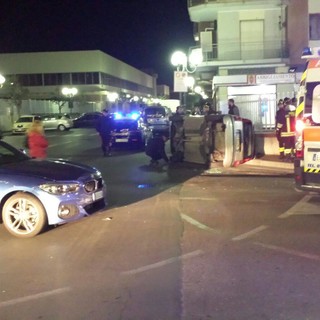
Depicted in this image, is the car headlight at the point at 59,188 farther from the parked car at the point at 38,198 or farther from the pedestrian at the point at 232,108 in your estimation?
the pedestrian at the point at 232,108

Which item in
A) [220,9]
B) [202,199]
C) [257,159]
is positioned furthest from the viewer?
[220,9]

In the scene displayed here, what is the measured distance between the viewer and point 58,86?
7100cm

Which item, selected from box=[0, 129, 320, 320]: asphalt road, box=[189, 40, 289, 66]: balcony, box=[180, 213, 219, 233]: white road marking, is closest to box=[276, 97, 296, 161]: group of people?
box=[0, 129, 320, 320]: asphalt road

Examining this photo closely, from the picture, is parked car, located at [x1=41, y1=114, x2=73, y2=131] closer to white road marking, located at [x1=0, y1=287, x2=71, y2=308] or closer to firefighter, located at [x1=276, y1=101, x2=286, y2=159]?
firefighter, located at [x1=276, y1=101, x2=286, y2=159]

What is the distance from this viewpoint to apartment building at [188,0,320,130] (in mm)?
32594

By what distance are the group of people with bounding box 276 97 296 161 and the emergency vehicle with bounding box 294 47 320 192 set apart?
21.6 feet

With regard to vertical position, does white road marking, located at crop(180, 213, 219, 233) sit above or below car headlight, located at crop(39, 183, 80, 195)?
below

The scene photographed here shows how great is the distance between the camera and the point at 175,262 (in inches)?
241

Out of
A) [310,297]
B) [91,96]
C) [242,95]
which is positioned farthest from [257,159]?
[91,96]

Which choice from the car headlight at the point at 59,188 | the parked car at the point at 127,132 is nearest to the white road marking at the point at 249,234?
the car headlight at the point at 59,188

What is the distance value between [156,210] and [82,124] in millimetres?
42794

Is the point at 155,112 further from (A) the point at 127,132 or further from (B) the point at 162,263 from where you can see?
(B) the point at 162,263

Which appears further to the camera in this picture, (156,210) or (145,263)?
(156,210)

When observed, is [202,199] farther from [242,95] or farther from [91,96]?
[91,96]
